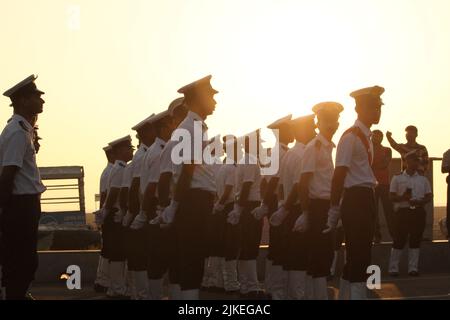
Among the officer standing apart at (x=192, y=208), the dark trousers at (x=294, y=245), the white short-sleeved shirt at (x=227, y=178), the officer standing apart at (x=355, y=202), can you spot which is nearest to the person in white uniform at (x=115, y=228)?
the white short-sleeved shirt at (x=227, y=178)

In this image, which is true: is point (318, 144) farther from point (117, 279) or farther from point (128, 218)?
point (117, 279)

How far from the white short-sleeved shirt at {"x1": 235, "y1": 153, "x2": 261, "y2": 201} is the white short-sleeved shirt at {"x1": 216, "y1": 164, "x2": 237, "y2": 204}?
2.14 ft

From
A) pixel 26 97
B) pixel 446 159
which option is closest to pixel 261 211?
pixel 446 159

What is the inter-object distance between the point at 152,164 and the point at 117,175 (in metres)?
2.76

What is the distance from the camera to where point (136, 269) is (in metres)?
15.4

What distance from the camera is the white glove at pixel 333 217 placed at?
12.3m

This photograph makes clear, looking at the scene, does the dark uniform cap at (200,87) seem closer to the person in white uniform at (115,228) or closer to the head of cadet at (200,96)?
the head of cadet at (200,96)

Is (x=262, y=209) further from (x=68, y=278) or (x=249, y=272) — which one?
(x=68, y=278)

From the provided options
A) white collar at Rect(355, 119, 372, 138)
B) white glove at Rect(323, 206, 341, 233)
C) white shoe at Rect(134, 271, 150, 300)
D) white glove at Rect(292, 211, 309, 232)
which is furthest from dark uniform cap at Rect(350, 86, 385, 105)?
white shoe at Rect(134, 271, 150, 300)

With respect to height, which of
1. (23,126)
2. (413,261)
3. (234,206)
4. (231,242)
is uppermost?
(23,126)

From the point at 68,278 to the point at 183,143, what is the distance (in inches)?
372

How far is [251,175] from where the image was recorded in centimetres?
1667

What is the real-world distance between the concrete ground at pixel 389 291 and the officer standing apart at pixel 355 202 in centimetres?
367
